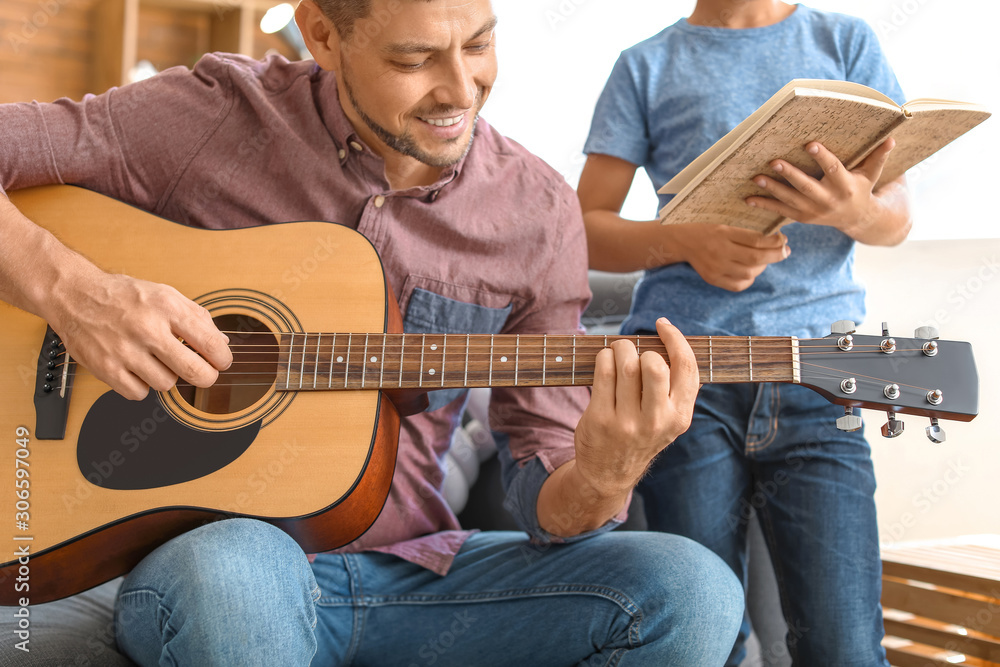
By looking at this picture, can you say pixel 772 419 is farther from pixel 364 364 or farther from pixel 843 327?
pixel 364 364

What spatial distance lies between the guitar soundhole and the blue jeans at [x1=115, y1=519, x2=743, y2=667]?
0.23m

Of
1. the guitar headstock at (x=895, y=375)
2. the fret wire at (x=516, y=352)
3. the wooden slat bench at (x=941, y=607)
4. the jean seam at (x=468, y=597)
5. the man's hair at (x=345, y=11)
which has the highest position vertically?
the man's hair at (x=345, y=11)

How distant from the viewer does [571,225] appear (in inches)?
52.7

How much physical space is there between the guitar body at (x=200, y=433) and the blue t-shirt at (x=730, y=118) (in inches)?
23.1

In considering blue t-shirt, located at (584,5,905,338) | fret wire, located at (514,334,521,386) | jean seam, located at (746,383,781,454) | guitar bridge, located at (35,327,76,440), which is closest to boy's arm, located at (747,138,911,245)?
blue t-shirt, located at (584,5,905,338)

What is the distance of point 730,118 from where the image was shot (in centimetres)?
138

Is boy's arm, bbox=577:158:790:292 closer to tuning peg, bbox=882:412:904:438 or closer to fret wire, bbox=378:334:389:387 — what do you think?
tuning peg, bbox=882:412:904:438

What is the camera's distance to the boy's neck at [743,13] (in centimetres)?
144

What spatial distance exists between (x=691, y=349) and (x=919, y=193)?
62.4 inches

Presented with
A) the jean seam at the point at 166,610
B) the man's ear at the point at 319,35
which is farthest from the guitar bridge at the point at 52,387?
the man's ear at the point at 319,35

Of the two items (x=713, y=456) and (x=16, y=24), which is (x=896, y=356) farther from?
(x=16, y=24)

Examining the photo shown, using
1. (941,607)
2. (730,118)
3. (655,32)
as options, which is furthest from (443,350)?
(655,32)

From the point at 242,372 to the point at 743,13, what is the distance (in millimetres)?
1161

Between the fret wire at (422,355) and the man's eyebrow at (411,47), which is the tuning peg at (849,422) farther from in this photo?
the man's eyebrow at (411,47)
